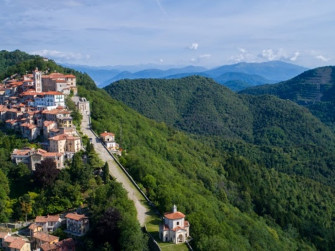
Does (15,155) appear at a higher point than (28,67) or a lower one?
lower

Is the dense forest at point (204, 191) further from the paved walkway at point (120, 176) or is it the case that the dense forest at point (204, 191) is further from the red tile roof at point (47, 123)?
the red tile roof at point (47, 123)

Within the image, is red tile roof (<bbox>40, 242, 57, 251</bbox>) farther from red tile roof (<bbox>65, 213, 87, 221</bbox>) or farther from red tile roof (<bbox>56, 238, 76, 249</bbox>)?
red tile roof (<bbox>65, 213, 87, 221</bbox>)

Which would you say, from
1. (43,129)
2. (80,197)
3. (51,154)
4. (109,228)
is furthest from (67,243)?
(43,129)

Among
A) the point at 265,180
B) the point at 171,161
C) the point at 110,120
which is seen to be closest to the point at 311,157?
the point at 265,180

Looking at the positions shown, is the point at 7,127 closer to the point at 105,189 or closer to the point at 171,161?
the point at 105,189

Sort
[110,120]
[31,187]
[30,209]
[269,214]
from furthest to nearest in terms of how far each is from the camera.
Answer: [269,214]
[110,120]
[31,187]
[30,209]

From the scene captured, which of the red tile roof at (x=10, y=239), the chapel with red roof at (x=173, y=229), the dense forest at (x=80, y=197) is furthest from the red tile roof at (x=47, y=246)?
the chapel with red roof at (x=173, y=229)

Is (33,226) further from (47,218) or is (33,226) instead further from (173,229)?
(173,229)
